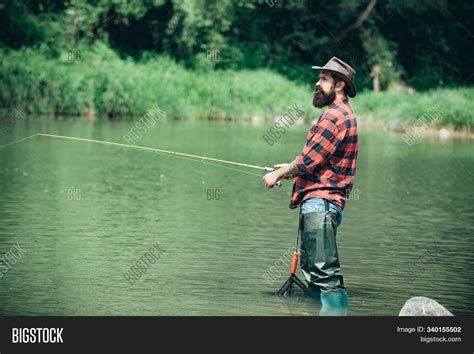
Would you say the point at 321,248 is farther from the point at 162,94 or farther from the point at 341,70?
the point at 162,94

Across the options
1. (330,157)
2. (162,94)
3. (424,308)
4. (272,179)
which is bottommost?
(424,308)

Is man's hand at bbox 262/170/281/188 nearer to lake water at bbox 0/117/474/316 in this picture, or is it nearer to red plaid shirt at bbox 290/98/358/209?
red plaid shirt at bbox 290/98/358/209

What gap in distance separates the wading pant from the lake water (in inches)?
21.8

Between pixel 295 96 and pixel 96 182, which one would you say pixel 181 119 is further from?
pixel 96 182

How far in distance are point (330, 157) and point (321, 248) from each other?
0.72m

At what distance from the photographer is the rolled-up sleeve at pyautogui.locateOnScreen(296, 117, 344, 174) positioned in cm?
952

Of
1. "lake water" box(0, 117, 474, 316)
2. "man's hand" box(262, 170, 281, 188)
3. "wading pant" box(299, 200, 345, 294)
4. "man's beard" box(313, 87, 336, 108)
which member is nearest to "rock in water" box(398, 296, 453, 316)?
"wading pant" box(299, 200, 345, 294)

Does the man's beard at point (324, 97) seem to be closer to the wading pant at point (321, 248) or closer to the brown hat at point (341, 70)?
the brown hat at point (341, 70)

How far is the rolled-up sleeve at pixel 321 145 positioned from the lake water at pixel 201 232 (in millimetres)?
1427

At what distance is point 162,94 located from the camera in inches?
1522

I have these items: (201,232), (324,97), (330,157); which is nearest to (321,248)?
(330,157)

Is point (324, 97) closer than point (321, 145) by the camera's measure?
No

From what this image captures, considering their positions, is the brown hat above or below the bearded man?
above

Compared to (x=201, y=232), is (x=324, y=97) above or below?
above
